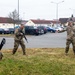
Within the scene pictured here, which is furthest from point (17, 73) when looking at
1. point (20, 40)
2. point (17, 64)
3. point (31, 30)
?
point (31, 30)

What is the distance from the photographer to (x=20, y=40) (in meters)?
14.4

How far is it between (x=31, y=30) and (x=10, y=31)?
290 inches

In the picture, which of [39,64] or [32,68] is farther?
[39,64]

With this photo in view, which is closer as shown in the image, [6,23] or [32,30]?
[32,30]

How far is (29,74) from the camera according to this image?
Answer: 984 centimetres

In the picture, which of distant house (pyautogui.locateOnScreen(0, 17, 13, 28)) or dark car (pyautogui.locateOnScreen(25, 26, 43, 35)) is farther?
distant house (pyautogui.locateOnScreen(0, 17, 13, 28))

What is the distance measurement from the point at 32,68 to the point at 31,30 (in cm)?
3685

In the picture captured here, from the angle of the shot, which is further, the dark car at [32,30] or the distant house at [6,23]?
the distant house at [6,23]

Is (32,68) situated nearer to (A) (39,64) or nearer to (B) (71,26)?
(A) (39,64)

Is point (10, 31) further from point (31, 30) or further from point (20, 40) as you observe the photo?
point (20, 40)

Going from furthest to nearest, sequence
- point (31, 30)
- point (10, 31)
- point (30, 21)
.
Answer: point (30, 21)
point (10, 31)
point (31, 30)

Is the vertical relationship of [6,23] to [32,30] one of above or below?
above

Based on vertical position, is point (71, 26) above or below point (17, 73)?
above

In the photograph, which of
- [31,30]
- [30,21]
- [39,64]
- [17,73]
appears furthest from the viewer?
[30,21]
